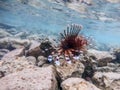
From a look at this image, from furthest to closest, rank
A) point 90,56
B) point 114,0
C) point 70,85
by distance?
point 114,0 → point 90,56 → point 70,85

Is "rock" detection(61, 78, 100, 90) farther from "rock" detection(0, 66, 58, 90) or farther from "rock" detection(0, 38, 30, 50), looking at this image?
"rock" detection(0, 38, 30, 50)

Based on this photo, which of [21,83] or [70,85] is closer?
[21,83]

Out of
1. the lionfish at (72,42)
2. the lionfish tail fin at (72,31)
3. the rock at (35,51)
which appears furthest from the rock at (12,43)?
the lionfish tail fin at (72,31)

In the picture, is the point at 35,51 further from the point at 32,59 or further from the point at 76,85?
the point at 76,85

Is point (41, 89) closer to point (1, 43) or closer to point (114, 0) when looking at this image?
point (1, 43)

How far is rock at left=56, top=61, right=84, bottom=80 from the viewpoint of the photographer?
597cm

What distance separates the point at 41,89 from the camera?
4277 millimetres

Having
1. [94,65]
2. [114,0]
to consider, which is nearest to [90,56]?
[94,65]

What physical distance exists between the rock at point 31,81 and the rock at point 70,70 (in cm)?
76

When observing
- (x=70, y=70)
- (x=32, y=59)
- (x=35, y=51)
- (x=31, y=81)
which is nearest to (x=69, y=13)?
(x=35, y=51)

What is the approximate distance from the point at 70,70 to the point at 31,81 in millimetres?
1750

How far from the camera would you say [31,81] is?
183 inches

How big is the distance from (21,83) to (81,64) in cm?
242

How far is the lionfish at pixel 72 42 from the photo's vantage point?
5703 mm
